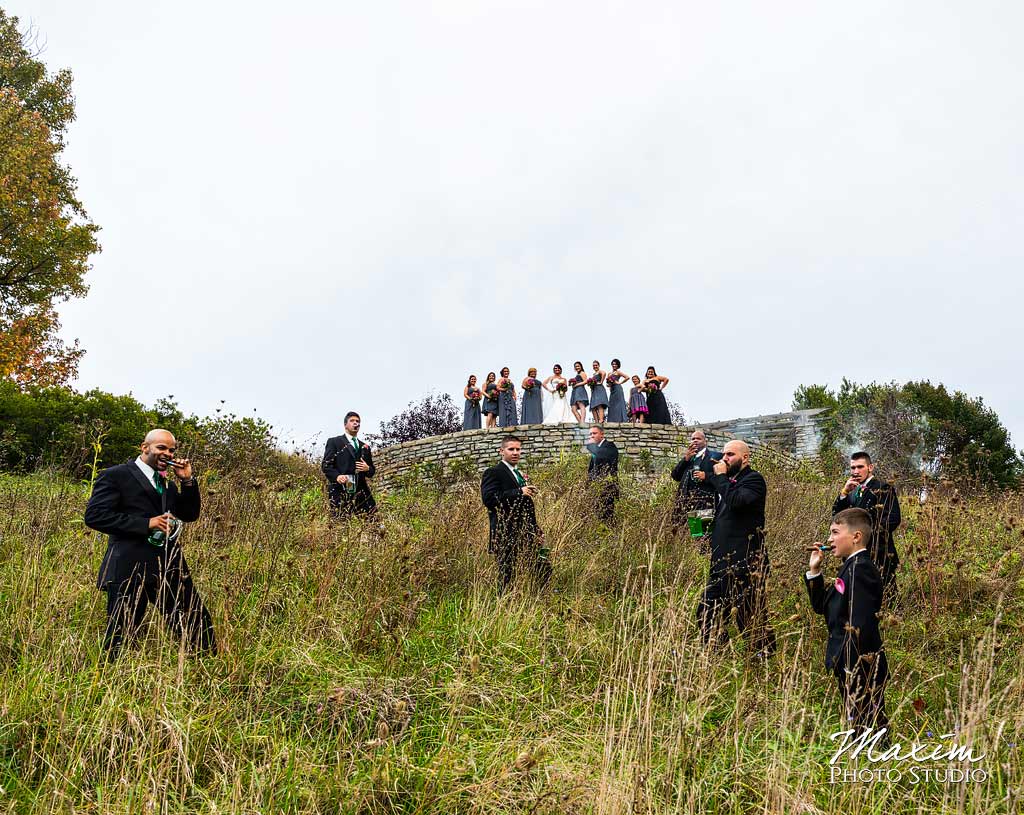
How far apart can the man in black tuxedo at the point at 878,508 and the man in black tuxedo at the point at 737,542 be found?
2.49 feet

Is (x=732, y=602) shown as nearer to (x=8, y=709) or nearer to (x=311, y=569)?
(x=311, y=569)

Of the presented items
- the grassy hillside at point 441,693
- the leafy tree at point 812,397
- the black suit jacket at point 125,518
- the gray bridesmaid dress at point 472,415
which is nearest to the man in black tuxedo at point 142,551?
the black suit jacket at point 125,518

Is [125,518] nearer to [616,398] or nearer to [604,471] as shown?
[604,471]

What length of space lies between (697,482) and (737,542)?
332 centimetres

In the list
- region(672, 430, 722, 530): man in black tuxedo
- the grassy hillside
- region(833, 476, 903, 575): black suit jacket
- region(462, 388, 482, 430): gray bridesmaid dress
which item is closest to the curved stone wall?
region(462, 388, 482, 430): gray bridesmaid dress

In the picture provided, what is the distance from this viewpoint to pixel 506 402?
17406 mm

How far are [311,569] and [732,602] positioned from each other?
114 inches

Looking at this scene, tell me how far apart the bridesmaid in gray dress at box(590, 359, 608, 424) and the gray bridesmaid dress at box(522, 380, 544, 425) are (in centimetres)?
126

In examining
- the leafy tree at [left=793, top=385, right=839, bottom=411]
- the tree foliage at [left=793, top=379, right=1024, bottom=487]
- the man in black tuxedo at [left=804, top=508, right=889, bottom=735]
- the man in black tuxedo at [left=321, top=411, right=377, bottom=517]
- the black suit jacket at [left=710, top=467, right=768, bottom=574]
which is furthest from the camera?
the leafy tree at [left=793, top=385, right=839, bottom=411]

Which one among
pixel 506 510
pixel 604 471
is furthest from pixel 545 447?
pixel 506 510

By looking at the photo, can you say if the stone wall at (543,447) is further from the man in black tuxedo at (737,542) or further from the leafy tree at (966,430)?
the leafy tree at (966,430)

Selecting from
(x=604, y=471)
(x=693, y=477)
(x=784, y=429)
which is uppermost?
(x=784, y=429)

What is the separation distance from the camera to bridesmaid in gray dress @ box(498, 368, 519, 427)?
1734 cm

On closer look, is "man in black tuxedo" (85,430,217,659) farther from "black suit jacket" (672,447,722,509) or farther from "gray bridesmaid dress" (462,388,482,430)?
"gray bridesmaid dress" (462,388,482,430)
